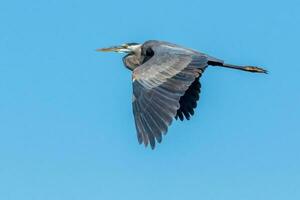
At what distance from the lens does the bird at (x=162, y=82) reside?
16953 mm

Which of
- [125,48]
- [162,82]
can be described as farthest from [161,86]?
[125,48]

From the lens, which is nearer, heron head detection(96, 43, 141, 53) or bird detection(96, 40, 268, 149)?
bird detection(96, 40, 268, 149)

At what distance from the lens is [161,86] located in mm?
18094

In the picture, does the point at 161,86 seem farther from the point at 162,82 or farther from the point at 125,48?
the point at 125,48

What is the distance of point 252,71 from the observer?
22.5 m

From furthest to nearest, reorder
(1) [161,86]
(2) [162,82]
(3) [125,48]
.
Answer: (3) [125,48] → (2) [162,82] → (1) [161,86]

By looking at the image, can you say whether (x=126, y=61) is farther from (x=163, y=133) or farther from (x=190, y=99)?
(x=163, y=133)

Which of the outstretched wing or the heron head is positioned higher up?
the heron head

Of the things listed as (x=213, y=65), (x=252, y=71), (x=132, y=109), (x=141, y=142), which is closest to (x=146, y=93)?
(x=132, y=109)

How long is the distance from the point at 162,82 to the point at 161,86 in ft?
0.67

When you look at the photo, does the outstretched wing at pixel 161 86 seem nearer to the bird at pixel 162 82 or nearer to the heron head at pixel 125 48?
the bird at pixel 162 82

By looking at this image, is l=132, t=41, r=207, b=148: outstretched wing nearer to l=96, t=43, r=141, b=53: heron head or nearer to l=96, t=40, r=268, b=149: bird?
l=96, t=40, r=268, b=149: bird

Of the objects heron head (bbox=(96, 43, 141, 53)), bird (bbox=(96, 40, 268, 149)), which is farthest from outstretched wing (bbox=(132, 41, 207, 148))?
heron head (bbox=(96, 43, 141, 53))

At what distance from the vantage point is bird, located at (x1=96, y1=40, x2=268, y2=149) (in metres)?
17.0
